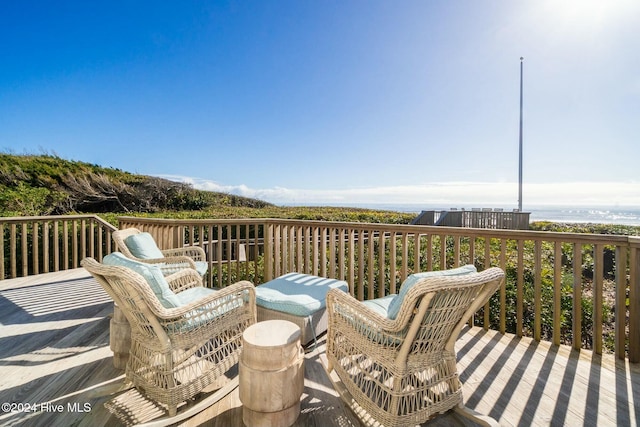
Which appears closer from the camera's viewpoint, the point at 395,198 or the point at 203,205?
the point at 203,205

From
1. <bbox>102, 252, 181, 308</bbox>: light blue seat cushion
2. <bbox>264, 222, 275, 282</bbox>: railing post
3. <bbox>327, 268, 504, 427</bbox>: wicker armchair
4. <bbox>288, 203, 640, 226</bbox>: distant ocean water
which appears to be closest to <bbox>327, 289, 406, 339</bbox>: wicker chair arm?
<bbox>327, 268, 504, 427</bbox>: wicker armchair

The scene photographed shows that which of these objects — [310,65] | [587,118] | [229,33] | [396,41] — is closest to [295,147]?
[310,65]

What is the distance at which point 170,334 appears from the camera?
5.11 ft

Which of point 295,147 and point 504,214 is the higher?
point 295,147

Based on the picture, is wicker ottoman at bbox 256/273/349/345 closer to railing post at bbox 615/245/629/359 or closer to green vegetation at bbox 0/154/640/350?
railing post at bbox 615/245/629/359

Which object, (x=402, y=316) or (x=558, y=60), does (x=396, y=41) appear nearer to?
(x=558, y=60)

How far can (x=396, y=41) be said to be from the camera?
5.16 metres

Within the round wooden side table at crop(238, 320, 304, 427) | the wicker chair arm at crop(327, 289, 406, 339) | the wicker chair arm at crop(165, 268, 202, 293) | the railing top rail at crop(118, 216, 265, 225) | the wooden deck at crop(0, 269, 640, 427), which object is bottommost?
the wooden deck at crop(0, 269, 640, 427)

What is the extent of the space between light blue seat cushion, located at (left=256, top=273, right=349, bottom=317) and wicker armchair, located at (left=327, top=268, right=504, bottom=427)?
590 mm

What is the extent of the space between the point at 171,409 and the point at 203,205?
9.97 m

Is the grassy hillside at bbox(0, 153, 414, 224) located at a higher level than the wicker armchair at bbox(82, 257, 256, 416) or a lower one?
higher

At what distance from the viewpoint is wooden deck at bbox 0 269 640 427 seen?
60.8 inches

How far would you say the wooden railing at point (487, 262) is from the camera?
7.14 feet

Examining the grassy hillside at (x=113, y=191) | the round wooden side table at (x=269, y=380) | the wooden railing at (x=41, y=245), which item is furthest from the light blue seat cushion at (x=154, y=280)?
the grassy hillside at (x=113, y=191)
